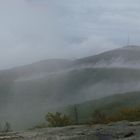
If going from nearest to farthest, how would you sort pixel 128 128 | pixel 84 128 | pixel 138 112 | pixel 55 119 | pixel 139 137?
1. pixel 139 137
2. pixel 128 128
3. pixel 84 128
4. pixel 138 112
5. pixel 55 119

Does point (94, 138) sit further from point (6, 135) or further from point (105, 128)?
point (6, 135)

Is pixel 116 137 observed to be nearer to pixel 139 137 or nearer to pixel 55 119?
pixel 139 137

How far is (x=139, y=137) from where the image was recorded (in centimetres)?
1188

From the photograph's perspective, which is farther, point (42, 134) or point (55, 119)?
point (55, 119)

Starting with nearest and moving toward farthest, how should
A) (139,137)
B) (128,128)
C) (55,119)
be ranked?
(139,137) → (128,128) → (55,119)

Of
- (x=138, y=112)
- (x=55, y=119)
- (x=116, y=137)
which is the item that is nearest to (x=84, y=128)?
(x=116, y=137)

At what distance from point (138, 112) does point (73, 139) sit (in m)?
87.6

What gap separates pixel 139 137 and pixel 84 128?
6.97 feet

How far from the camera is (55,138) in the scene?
12.6 metres

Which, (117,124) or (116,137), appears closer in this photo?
(116,137)

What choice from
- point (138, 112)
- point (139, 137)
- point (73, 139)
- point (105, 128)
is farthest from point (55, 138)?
point (138, 112)

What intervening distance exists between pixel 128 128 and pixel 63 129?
211cm

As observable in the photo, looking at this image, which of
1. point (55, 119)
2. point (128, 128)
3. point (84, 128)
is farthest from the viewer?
point (55, 119)

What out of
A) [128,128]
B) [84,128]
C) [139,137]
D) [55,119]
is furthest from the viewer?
[55,119]
